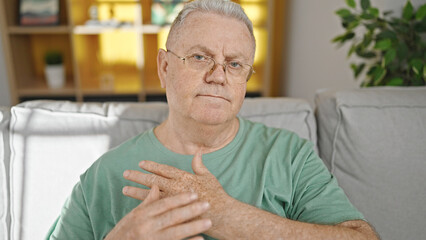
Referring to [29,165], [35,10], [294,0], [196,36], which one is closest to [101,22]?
[35,10]

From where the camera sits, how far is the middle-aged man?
924 mm

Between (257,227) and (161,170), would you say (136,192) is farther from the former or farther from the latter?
(257,227)

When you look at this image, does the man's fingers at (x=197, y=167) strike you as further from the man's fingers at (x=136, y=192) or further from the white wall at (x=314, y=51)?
the white wall at (x=314, y=51)

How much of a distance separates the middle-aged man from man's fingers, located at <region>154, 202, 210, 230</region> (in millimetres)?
84

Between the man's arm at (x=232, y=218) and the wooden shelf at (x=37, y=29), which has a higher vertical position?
the wooden shelf at (x=37, y=29)

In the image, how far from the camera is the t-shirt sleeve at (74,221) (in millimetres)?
1047

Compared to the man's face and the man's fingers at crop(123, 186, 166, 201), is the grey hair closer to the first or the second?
the man's face

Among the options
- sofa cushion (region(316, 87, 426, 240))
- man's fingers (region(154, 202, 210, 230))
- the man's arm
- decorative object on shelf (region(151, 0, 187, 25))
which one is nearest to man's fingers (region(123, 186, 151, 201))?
the man's arm

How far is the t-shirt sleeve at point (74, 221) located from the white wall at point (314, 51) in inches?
71.4

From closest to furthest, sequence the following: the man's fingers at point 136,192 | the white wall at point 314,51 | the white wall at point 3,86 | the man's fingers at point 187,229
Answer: the man's fingers at point 187,229
the man's fingers at point 136,192
the white wall at point 314,51
the white wall at point 3,86

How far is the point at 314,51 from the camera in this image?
2920 millimetres

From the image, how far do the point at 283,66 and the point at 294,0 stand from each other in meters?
0.65

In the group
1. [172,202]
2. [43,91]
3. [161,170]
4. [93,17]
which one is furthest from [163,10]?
[172,202]

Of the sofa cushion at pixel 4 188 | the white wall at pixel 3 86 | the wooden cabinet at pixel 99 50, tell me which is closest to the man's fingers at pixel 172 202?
the sofa cushion at pixel 4 188
